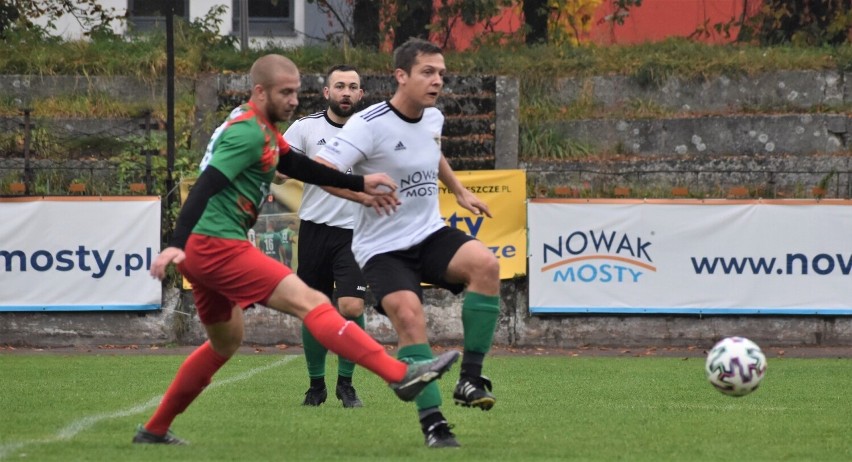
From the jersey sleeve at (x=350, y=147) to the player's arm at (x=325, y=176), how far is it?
0.26m

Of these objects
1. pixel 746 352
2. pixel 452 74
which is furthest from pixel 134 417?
pixel 452 74

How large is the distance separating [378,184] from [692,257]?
9.03 meters

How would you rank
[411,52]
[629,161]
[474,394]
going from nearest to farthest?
[474,394] → [411,52] → [629,161]

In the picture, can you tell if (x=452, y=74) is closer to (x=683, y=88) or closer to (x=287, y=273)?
(x=683, y=88)

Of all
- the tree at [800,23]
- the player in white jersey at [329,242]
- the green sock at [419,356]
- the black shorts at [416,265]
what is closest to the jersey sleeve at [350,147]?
the black shorts at [416,265]

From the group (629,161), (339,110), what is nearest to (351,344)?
(339,110)

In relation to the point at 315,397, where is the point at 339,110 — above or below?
above

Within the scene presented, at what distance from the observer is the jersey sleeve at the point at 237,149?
20.7 ft

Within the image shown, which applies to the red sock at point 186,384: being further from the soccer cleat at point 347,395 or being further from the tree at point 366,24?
the tree at point 366,24

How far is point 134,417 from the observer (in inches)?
327

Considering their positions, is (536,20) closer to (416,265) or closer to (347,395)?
(347,395)

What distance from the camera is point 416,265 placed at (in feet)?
23.7

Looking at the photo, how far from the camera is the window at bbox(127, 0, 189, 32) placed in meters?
25.3

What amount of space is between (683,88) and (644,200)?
467cm
